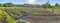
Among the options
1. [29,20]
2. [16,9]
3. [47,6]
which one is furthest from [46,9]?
[16,9]

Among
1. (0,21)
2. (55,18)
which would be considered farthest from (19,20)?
(55,18)

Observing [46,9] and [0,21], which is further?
[46,9]

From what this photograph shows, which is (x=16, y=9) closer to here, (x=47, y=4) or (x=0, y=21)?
(x=0, y=21)

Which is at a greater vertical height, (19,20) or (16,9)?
(16,9)

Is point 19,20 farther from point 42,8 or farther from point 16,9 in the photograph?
point 42,8

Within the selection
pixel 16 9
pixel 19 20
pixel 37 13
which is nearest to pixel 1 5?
pixel 16 9

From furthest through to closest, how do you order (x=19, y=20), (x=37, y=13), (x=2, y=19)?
1. (x=37, y=13)
2. (x=19, y=20)
3. (x=2, y=19)

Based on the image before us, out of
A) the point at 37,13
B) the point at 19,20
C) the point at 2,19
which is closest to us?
the point at 2,19

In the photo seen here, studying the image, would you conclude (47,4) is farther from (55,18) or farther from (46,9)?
(55,18)

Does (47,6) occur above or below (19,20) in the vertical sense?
above
